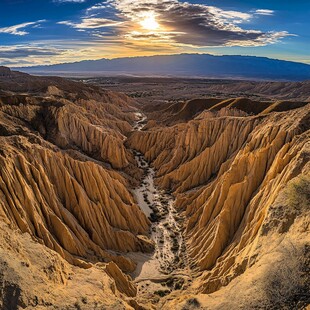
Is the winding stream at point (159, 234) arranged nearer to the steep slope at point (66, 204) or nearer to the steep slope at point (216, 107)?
the steep slope at point (66, 204)

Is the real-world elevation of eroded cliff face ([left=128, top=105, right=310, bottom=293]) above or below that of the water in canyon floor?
above

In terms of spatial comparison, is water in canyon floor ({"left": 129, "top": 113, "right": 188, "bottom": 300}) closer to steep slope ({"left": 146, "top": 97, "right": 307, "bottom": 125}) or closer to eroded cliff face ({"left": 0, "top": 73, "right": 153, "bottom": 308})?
eroded cliff face ({"left": 0, "top": 73, "right": 153, "bottom": 308})

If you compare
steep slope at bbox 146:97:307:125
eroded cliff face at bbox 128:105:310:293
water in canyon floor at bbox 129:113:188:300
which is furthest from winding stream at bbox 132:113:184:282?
steep slope at bbox 146:97:307:125

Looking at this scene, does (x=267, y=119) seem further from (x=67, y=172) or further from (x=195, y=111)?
(x=195, y=111)

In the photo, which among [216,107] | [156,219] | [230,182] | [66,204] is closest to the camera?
[66,204]

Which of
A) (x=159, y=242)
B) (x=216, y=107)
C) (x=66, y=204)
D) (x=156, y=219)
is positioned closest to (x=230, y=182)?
(x=159, y=242)

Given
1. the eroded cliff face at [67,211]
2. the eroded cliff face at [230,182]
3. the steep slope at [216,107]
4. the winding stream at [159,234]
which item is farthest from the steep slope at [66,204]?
the steep slope at [216,107]

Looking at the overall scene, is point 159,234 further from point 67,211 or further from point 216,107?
point 216,107
